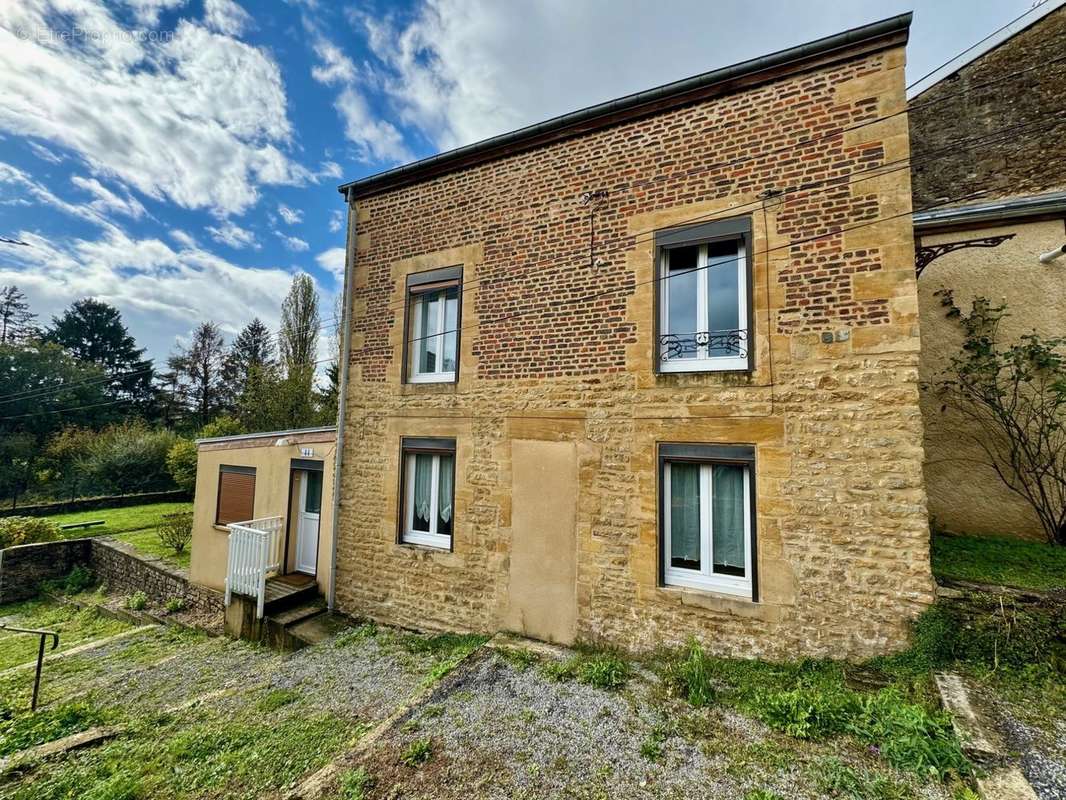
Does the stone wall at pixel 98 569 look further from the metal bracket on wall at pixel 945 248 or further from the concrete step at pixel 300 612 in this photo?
the metal bracket on wall at pixel 945 248

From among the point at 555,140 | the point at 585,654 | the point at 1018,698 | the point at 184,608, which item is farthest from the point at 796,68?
the point at 184,608

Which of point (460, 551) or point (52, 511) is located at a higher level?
point (460, 551)

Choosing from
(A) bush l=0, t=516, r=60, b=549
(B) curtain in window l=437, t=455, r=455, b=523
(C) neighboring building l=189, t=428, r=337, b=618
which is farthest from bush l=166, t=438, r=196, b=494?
(B) curtain in window l=437, t=455, r=455, b=523

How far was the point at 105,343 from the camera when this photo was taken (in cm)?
3841

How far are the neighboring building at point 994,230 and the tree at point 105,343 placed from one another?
157 feet

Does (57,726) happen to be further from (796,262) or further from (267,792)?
(796,262)

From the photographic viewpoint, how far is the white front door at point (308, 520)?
8.64 meters

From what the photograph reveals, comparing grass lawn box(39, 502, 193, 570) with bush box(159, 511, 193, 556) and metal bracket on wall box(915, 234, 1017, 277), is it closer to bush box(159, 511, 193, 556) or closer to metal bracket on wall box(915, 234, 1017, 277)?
bush box(159, 511, 193, 556)

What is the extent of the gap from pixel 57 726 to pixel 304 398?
16057 millimetres

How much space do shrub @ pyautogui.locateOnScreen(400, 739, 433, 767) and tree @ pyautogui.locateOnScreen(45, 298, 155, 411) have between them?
44.4 m

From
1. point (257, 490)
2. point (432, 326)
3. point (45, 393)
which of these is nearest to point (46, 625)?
point (257, 490)

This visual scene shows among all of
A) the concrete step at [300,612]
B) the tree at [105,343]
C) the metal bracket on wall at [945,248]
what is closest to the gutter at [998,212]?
the metal bracket on wall at [945,248]

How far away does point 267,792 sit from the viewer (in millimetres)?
3781

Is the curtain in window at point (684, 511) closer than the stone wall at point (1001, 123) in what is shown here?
Yes
